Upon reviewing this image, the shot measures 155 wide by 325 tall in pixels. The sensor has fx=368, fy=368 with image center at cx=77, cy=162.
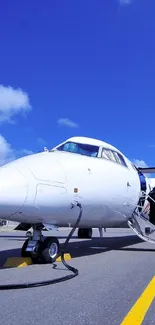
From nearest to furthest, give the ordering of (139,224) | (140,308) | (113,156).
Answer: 1. (140,308)
2. (113,156)
3. (139,224)

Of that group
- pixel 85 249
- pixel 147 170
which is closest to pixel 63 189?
pixel 85 249

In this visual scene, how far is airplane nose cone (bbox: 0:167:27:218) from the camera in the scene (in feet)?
21.4

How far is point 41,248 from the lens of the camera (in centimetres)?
788

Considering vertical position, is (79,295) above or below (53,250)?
below

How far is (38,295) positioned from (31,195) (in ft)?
7.28

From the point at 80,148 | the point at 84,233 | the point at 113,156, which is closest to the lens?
the point at 80,148

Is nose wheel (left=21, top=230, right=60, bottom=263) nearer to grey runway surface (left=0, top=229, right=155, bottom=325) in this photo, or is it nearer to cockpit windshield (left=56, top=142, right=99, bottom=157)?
grey runway surface (left=0, top=229, right=155, bottom=325)

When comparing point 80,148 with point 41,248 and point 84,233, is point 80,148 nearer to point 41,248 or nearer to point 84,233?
point 41,248

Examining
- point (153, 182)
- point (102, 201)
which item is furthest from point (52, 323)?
point (153, 182)

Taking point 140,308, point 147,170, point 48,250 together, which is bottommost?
point 140,308

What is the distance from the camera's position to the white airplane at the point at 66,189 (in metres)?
6.94

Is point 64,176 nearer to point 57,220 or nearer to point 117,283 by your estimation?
point 57,220

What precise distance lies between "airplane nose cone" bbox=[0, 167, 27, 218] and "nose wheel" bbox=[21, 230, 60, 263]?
4.43 ft

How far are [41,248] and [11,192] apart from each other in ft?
6.09
